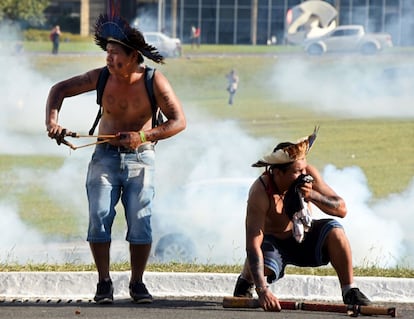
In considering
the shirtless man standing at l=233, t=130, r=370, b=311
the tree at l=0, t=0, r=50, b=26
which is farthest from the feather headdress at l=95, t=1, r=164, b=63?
the tree at l=0, t=0, r=50, b=26

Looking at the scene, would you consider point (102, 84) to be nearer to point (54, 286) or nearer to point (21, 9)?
point (54, 286)

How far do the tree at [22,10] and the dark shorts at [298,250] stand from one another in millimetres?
41963

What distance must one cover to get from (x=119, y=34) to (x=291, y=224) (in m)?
1.49

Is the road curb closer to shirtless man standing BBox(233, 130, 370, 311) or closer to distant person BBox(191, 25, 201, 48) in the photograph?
shirtless man standing BBox(233, 130, 370, 311)

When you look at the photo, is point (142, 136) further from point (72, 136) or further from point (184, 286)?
point (184, 286)

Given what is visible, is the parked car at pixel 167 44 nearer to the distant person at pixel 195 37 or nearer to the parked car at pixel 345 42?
the parked car at pixel 345 42

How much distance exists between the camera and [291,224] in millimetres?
7699

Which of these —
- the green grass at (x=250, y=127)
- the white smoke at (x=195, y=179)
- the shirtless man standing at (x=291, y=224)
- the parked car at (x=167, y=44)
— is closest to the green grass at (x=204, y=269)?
the green grass at (x=250, y=127)

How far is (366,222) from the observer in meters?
17.1

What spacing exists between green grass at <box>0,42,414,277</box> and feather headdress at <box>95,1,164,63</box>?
1539mm

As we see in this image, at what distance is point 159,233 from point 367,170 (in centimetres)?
1090

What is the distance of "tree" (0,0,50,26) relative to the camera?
50153mm

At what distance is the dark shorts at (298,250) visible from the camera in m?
7.59

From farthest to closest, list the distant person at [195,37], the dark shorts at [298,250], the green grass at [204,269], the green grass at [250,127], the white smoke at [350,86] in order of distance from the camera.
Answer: the distant person at [195,37] < the white smoke at [350,86] < the green grass at [250,127] < the green grass at [204,269] < the dark shorts at [298,250]
